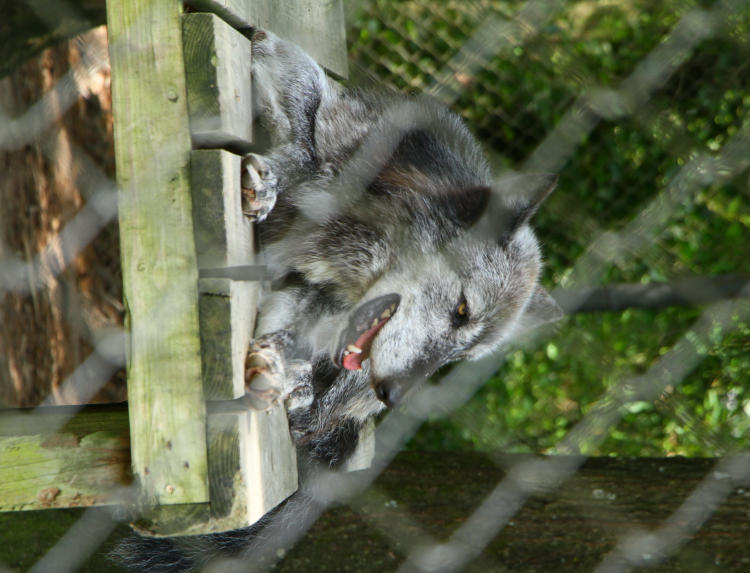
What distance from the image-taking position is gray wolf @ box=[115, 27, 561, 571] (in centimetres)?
191

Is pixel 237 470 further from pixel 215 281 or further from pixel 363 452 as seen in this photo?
pixel 363 452

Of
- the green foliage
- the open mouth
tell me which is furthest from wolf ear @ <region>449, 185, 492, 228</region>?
the green foliage

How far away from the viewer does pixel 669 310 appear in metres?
3.77

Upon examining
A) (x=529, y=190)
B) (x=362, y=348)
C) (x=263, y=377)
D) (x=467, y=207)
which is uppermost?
(x=529, y=190)

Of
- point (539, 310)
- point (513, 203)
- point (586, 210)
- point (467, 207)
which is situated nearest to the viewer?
point (513, 203)

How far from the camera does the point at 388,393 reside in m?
1.90

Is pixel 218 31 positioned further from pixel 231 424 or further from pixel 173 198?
pixel 231 424

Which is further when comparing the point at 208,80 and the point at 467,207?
the point at 467,207

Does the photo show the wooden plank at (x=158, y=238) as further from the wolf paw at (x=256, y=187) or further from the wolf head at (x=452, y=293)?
the wolf head at (x=452, y=293)

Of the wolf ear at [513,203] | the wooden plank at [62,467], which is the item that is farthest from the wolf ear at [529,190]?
the wooden plank at [62,467]

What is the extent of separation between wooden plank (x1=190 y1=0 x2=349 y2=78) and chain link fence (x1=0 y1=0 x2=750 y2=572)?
21.5 inches

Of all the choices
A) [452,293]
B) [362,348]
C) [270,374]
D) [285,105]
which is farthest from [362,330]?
[285,105]

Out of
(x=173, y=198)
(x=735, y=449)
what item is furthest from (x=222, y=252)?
(x=735, y=449)

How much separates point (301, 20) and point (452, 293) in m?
0.92
